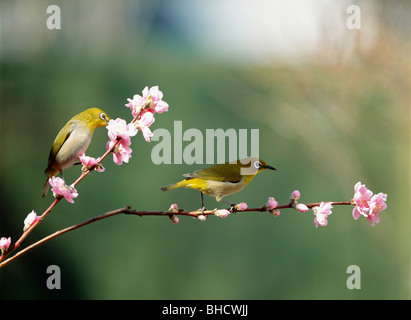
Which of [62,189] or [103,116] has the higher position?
[103,116]

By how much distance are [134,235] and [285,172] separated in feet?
5.60

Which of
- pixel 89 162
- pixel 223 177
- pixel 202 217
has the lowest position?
pixel 202 217

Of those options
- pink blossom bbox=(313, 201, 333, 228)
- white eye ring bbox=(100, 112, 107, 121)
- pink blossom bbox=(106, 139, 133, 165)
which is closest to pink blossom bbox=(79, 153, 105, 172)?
pink blossom bbox=(106, 139, 133, 165)

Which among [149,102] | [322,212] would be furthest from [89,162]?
[322,212]

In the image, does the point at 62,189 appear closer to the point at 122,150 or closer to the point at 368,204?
the point at 122,150

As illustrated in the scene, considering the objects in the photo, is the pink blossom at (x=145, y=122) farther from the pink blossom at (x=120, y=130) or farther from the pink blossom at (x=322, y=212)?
the pink blossom at (x=322, y=212)

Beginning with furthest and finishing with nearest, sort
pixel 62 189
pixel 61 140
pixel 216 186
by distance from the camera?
pixel 216 186 < pixel 61 140 < pixel 62 189

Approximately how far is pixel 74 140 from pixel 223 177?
0.56 metres

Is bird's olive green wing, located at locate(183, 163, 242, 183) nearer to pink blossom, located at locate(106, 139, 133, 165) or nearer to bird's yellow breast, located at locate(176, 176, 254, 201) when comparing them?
bird's yellow breast, located at locate(176, 176, 254, 201)

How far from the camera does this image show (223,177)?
1399 millimetres

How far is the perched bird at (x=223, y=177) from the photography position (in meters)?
1.36

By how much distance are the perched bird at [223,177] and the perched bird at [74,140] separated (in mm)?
395

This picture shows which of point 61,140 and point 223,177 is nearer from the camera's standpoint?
point 61,140

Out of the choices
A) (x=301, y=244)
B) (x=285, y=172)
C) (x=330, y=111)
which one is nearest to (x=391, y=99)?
(x=330, y=111)
